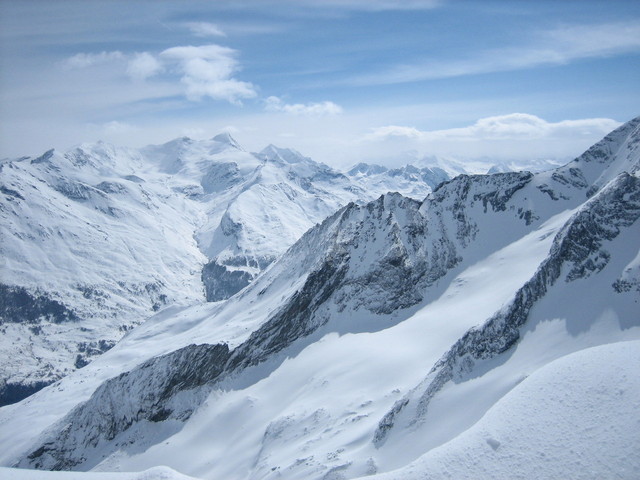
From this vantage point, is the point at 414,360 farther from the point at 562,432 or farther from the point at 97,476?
the point at 97,476

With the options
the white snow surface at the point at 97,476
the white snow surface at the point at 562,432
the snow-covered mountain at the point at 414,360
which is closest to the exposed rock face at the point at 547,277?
the snow-covered mountain at the point at 414,360

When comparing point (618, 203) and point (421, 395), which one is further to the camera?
point (618, 203)

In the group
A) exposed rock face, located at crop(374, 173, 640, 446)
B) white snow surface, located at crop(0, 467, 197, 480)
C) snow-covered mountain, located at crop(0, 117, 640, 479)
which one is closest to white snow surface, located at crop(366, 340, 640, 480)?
snow-covered mountain, located at crop(0, 117, 640, 479)

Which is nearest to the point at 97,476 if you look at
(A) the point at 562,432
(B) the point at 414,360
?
(A) the point at 562,432

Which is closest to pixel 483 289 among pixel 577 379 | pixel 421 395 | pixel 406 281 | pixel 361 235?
pixel 406 281

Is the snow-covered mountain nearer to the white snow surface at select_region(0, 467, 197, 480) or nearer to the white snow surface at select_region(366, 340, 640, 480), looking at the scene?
the white snow surface at select_region(366, 340, 640, 480)

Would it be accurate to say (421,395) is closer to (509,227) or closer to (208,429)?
(208,429)

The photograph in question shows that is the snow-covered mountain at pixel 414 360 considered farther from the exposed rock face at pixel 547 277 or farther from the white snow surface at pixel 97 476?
the white snow surface at pixel 97 476

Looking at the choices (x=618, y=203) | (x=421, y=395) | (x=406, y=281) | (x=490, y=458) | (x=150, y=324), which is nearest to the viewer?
A: (x=490, y=458)
